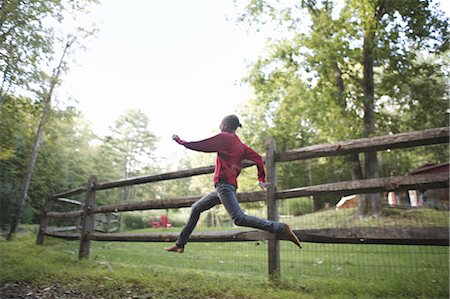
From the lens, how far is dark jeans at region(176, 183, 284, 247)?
3.33 m

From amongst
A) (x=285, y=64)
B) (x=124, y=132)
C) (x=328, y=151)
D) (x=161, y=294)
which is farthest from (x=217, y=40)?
(x=124, y=132)

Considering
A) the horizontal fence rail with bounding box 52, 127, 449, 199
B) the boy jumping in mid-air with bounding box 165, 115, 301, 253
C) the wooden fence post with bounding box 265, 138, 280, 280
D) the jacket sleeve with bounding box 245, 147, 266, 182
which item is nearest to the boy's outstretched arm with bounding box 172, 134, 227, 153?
the boy jumping in mid-air with bounding box 165, 115, 301, 253

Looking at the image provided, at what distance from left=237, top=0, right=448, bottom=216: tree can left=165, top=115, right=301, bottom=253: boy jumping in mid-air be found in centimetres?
778

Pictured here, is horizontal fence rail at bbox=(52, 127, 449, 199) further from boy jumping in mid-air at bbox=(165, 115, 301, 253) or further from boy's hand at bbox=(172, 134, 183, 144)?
boy's hand at bbox=(172, 134, 183, 144)

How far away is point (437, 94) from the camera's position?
45.3ft

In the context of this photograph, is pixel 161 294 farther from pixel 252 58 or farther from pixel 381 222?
pixel 252 58

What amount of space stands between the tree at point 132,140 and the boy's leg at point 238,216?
1297 inches

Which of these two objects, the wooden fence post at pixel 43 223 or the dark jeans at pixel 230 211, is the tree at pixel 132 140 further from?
the dark jeans at pixel 230 211

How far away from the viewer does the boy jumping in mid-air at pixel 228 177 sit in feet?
10.9

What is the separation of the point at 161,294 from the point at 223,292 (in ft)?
2.35

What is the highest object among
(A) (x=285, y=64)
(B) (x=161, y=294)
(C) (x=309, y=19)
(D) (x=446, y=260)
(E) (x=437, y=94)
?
(C) (x=309, y=19)

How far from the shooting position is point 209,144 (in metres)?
3.46

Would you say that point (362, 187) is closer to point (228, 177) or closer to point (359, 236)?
point (359, 236)

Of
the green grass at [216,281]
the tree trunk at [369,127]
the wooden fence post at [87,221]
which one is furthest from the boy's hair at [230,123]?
the tree trunk at [369,127]
